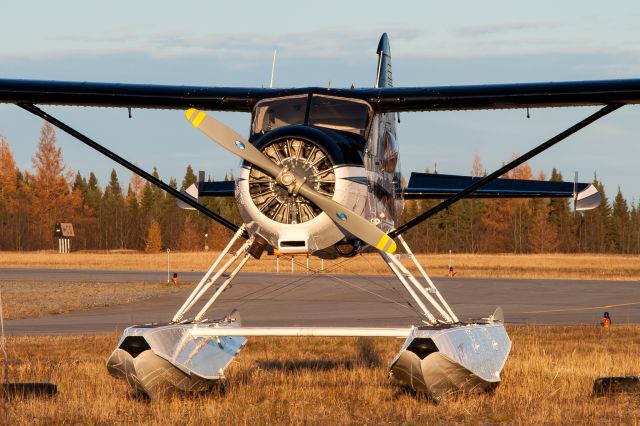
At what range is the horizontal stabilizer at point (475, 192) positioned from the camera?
14.6 metres

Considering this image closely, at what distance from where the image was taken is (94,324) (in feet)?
68.9

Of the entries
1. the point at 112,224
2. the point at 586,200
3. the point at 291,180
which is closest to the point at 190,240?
the point at 112,224

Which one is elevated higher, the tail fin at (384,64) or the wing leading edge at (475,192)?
the tail fin at (384,64)

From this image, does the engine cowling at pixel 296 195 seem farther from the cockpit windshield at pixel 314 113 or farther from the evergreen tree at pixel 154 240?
the evergreen tree at pixel 154 240

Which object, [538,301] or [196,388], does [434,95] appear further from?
[538,301]

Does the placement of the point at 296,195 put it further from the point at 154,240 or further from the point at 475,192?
the point at 154,240

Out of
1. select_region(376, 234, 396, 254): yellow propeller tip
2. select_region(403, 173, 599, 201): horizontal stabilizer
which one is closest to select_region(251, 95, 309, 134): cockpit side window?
select_region(376, 234, 396, 254): yellow propeller tip

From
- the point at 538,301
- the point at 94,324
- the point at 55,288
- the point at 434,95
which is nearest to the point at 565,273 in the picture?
the point at 538,301

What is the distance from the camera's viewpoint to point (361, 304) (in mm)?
26234

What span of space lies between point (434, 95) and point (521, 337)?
6.76 m

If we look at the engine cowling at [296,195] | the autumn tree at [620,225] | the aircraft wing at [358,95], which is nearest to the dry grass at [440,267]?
the aircraft wing at [358,95]

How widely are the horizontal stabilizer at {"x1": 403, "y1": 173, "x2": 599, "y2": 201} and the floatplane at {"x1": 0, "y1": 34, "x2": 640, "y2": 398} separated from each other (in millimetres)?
1717

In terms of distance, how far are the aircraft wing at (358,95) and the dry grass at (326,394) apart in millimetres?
3264

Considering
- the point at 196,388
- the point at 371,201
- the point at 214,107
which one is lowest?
the point at 196,388
